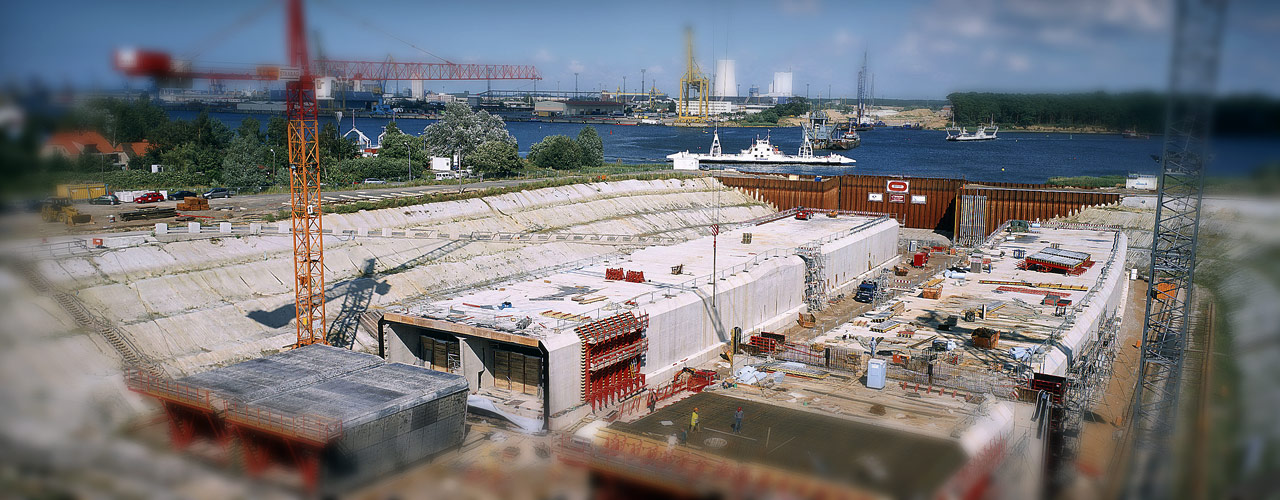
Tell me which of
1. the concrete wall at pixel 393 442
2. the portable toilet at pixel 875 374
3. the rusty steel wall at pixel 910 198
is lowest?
the concrete wall at pixel 393 442

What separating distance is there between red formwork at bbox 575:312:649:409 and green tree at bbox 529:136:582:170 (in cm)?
4560

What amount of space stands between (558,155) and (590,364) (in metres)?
48.1

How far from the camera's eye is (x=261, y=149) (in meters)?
63.5

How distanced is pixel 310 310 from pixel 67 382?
16.4 meters

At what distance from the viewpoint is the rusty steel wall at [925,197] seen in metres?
51.9

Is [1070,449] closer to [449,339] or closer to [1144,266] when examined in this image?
[449,339]

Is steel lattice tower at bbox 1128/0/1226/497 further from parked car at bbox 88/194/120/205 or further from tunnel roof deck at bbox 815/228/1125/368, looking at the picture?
parked car at bbox 88/194/120/205

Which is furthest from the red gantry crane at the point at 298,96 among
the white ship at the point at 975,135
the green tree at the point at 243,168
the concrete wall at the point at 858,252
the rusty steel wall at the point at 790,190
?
the white ship at the point at 975,135

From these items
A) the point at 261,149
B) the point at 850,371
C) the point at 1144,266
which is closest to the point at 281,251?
the point at 850,371

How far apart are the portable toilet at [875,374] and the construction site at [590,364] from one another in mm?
62

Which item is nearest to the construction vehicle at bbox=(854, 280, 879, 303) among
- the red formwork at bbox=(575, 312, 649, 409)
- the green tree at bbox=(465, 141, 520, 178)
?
the red formwork at bbox=(575, 312, 649, 409)

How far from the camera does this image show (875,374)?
2259 cm

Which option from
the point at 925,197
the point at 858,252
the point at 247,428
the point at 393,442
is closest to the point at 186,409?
the point at 247,428

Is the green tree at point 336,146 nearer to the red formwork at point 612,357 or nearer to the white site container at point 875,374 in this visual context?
the red formwork at point 612,357
